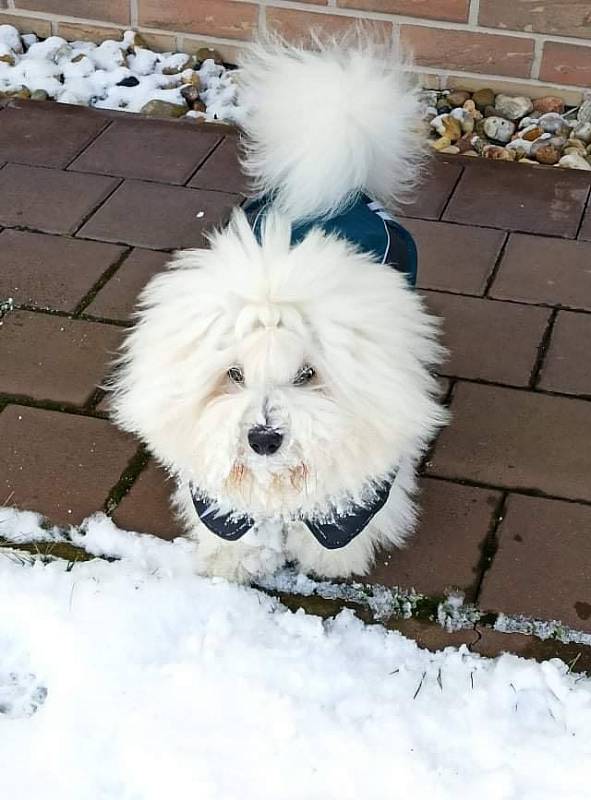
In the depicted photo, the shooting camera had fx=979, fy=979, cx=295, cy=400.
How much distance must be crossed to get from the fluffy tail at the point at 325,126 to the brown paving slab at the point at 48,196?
117cm

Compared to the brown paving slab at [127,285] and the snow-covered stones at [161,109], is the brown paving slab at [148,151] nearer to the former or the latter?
the snow-covered stones at [161,109]

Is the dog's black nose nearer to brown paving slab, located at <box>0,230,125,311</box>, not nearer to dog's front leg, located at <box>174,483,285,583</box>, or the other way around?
dog's front leg, located at <box>174,483,285,583</box>

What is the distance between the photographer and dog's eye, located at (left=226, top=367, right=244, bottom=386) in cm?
183

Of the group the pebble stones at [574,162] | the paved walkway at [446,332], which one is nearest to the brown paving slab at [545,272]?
the paved walkway at [446,332]

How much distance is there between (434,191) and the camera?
149 inches

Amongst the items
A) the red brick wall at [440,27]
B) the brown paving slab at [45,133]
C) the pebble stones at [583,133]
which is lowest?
the brown paving slab at [45,133]

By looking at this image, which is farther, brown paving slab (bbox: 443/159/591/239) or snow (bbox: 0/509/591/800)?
brown paving slab (bbox: 443/159/591/239)

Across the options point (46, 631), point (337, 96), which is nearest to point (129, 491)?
point (46, 631)

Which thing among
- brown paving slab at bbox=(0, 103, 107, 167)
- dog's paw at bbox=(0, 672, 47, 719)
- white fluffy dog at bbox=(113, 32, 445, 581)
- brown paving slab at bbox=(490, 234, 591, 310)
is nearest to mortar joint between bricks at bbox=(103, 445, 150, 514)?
white fluffy dog at bbox=(113, 32, 445, 581)

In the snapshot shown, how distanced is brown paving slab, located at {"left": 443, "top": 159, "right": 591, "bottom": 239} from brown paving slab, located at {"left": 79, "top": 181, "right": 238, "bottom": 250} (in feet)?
2.92

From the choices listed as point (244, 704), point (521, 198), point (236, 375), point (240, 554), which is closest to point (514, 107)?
point (521, 198)

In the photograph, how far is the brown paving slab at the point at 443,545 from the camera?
2316 mm

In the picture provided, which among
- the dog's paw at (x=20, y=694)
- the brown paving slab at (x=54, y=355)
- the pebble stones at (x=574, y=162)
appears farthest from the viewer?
the pebble stones at (x=574, y=162)

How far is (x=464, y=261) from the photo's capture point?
3.39 meters
